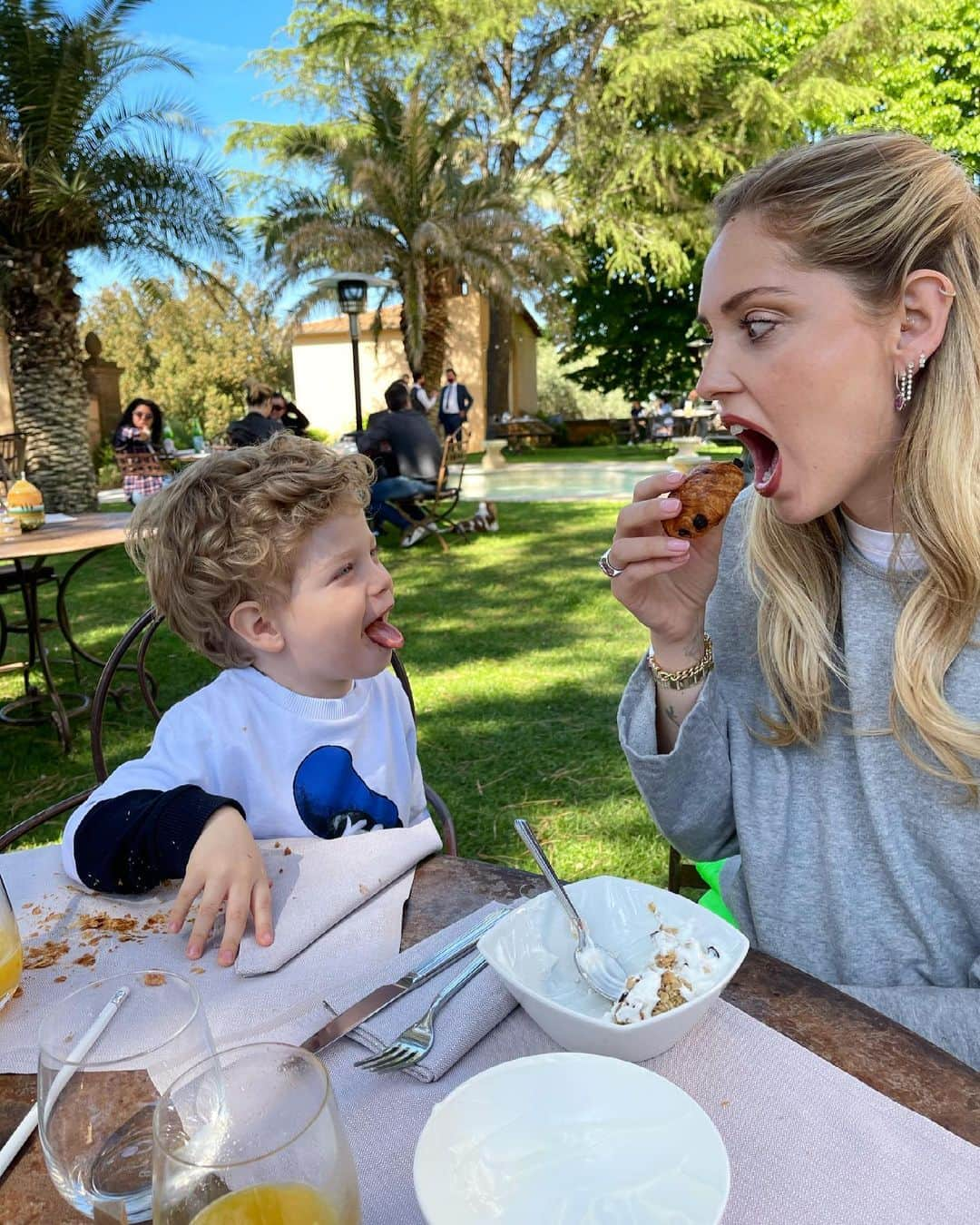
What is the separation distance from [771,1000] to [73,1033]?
0.77 metres

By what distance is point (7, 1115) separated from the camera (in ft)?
3.08

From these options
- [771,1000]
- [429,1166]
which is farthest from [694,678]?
[429,1166]

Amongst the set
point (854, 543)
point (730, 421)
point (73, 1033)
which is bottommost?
point (73, 1033)

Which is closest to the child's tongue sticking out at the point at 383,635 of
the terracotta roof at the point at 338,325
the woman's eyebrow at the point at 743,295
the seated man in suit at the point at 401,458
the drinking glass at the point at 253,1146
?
the woman's eyebrow at the point at 743,295

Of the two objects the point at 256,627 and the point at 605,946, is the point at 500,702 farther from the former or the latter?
the point at 605,946

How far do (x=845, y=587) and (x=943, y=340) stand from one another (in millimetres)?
443

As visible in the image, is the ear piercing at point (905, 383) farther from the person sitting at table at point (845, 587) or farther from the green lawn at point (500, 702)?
the green lawn at point (500, 702)

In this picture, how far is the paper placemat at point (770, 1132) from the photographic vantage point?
80 cm

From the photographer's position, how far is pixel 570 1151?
79cm

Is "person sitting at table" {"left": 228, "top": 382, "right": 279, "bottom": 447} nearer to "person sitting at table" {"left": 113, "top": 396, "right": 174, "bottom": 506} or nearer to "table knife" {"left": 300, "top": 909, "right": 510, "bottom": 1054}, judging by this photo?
"person sitting at table" {"left": 113, "top": 396, "right": 174, "bottom": 506}

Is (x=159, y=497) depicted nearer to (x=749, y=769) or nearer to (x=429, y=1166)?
(x=749, y=769)

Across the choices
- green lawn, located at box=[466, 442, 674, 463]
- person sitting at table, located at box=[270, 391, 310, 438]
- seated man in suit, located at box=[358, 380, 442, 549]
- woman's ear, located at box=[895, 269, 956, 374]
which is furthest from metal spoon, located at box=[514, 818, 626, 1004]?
green lawn, located at box=[466, 442, 674, 463]

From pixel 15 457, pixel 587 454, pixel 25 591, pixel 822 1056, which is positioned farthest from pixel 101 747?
pixel 587 454

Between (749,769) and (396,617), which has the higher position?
(749,769)
